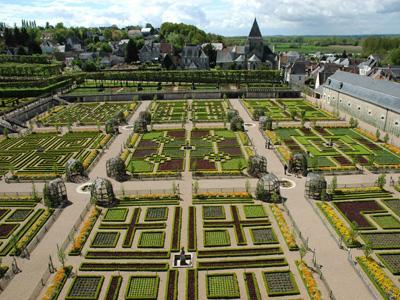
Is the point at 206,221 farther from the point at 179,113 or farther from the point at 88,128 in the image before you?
the point at 179,113

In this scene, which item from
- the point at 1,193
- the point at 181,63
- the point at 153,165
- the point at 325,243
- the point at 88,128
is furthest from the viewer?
the point at 181,63

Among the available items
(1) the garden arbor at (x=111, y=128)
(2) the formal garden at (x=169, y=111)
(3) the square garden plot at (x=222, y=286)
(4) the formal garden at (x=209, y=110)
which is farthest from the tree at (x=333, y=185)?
(1) the garden arbor at (x=111, y=128)

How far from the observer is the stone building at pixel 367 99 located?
67.2 meters

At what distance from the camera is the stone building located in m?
67.2

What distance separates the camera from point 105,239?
117 ft

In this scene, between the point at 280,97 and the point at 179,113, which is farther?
the point at 280,97

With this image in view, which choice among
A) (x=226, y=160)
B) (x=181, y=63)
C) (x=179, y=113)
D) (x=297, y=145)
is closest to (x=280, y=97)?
(x=179, y=113)

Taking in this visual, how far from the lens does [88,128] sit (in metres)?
73.8

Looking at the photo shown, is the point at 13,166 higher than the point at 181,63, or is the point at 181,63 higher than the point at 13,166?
the point at 181,63

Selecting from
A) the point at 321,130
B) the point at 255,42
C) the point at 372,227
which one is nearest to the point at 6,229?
the point at 372,227

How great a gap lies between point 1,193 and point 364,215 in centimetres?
4330

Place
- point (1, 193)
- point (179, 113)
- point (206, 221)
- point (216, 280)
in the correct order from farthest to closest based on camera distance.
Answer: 1. point (179, 113)
2. point (1, 193)
3. point (206, 221)
4. point (216, 280)

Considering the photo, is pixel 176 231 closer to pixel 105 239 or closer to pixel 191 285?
pixel 105 239

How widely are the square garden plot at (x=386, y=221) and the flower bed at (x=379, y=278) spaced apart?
7238mm
